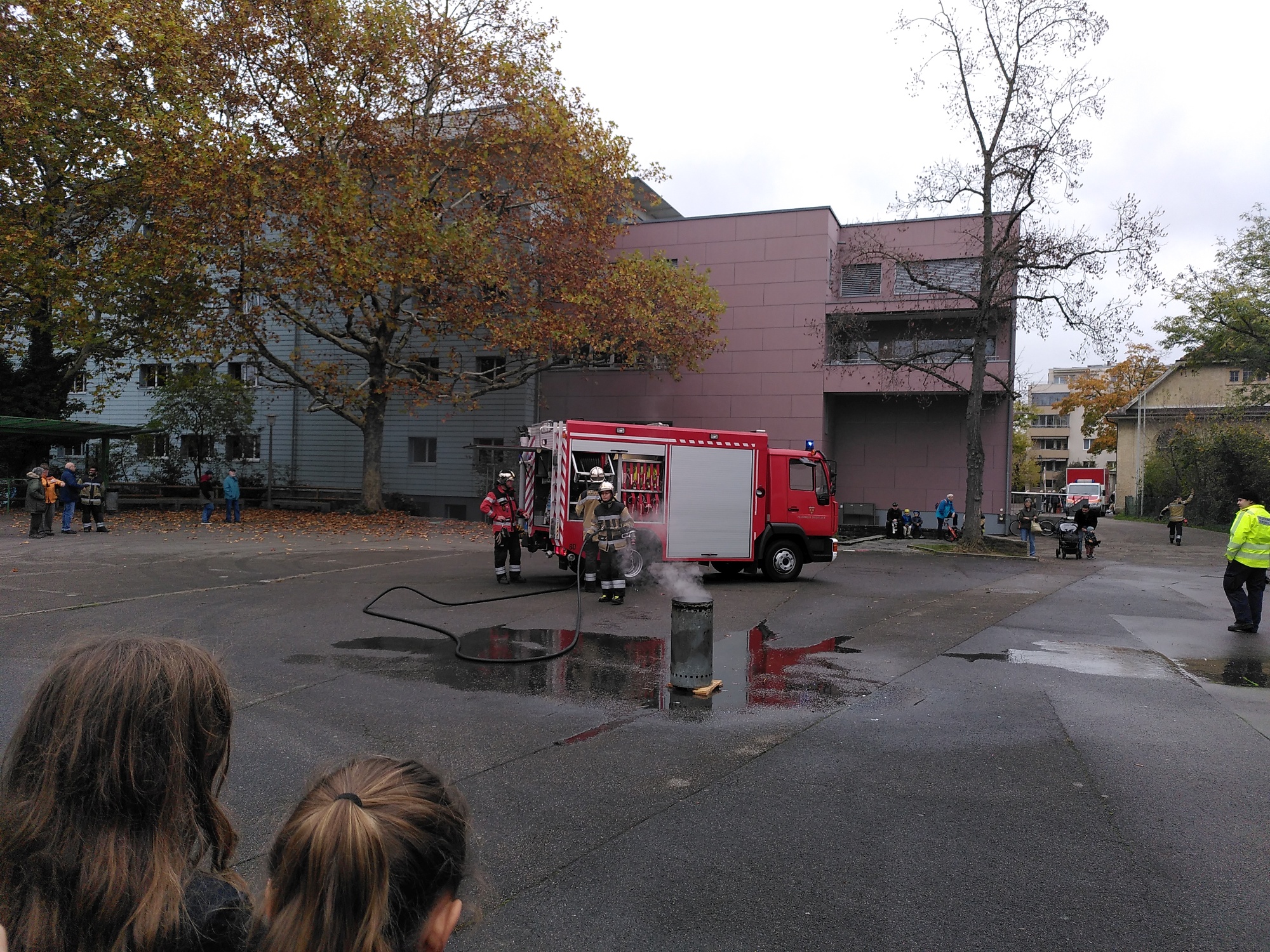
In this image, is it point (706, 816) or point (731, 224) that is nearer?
point (706, 816)

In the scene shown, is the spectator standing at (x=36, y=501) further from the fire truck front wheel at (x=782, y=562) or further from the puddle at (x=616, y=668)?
the fire truck front wheel at (x=782, y=562)

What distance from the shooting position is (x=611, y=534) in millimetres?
12820

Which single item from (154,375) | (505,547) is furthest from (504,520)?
(154,375)

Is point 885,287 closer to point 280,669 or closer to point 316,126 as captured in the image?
point 316,126

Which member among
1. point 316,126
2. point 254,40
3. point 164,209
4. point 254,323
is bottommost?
point 254,323

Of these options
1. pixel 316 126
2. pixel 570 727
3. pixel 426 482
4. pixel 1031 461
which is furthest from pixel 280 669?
pixel 1031 461

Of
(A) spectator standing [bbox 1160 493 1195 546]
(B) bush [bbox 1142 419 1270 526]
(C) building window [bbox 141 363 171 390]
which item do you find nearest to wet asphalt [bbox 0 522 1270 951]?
(C) building window [bbox 141 363 171 390]

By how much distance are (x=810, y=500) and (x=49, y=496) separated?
17.0m

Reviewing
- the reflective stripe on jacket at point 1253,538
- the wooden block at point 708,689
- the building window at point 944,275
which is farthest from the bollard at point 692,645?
the building window at point 944,275

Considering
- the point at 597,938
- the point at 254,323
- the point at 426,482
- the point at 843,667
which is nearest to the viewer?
the point at 597,938

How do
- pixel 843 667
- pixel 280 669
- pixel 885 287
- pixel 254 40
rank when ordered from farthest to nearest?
pixel 885 287
pixel 254 40
pixel 843 667
pixel 280 669

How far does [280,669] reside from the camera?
796cm

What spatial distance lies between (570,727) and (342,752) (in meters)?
1.61

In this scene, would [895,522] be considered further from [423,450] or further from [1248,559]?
[1248,559]
